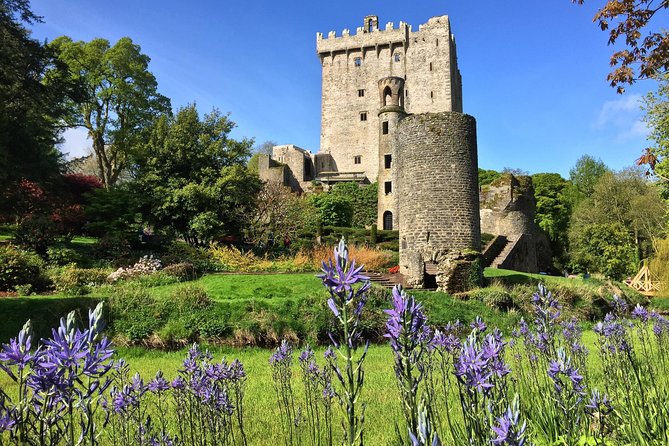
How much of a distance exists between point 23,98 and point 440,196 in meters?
16.5

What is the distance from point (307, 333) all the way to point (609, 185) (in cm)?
3821

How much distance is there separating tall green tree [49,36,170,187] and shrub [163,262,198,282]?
17.1 metres

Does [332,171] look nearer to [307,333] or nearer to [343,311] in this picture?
[307,333]

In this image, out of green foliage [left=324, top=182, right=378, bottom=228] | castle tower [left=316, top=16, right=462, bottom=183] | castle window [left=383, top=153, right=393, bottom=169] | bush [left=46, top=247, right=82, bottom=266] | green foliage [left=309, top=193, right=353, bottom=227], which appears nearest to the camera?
bush [left=46, top=247, right=82, bottom=266]

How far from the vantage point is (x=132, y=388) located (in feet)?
8.59

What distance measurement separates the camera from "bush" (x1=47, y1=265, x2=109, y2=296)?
1395cm

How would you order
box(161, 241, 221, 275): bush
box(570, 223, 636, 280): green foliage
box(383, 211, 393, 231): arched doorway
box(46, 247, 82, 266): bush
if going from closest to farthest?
box(46, 247, 82, 266): bush
box(161, 241, 221, 275): bush
box(570, 223, 636, 280): green foliage
box(383, 211, 393, 231): arched doorway

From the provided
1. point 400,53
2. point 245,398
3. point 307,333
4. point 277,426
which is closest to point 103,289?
point 307,333

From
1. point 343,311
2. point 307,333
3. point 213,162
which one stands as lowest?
point 307,333

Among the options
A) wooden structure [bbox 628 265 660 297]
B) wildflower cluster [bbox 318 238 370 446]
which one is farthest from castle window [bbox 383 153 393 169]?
wildflower cluster [bbox 318 238 370 446]

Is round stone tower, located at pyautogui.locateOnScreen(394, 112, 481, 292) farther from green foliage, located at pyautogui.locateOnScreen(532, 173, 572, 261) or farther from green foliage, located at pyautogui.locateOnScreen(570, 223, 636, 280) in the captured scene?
green foliage, located at pyautogui.locateOnScreen(532, 173, 572, 261)

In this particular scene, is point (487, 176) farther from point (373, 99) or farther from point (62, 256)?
point (62, 256)

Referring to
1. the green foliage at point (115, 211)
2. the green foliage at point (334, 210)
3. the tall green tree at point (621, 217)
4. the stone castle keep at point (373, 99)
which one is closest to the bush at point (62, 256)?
the green foliage at point (115, 211)

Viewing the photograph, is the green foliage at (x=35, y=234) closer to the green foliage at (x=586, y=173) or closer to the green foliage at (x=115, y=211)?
the green foliage at (x=115, y=211)
